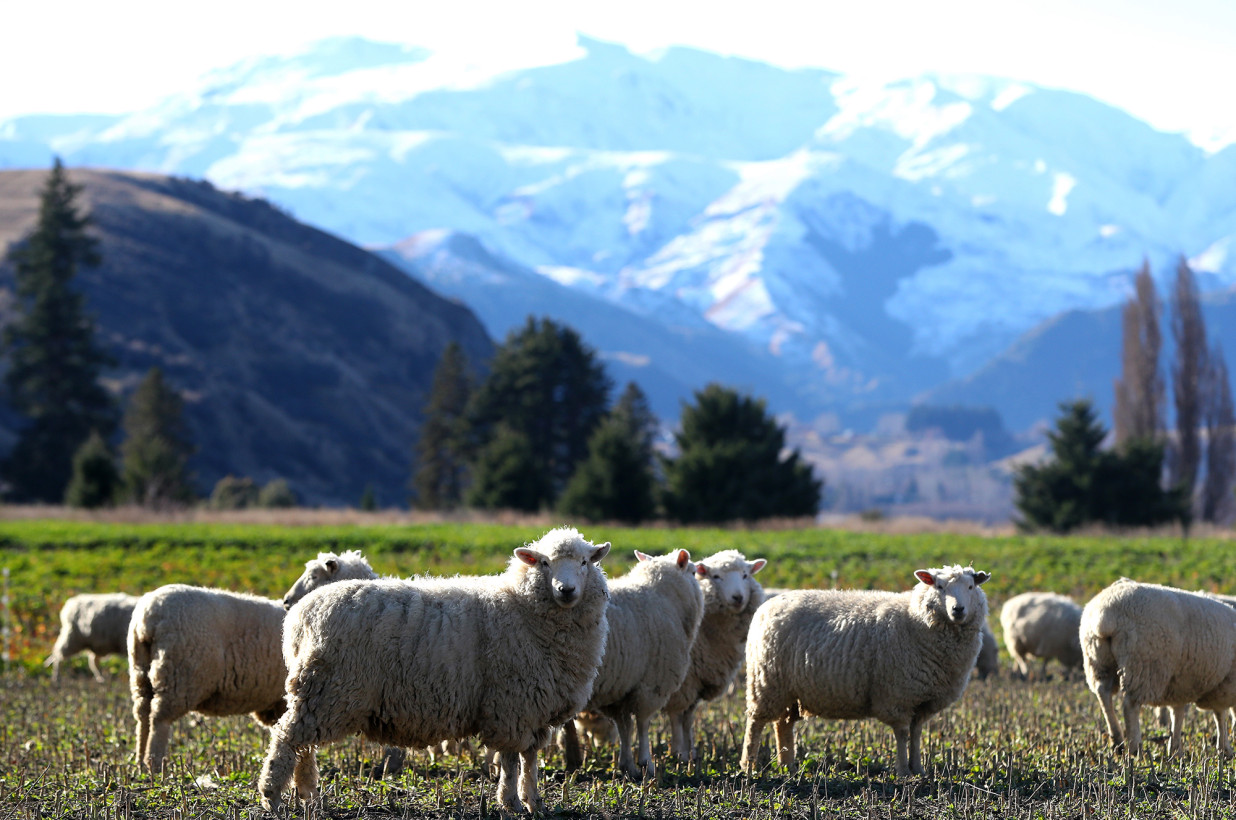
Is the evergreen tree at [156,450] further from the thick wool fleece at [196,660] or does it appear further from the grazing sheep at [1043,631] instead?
the thick wool fleece at [196,660]

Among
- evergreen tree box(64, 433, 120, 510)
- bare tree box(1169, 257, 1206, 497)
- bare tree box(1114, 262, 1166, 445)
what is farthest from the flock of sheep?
bare tree box(1114, 262, 1166, 445)

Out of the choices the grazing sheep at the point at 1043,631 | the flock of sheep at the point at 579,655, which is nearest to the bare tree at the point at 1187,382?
the grazing sheep at the point at 1043,631

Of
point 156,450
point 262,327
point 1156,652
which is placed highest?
point 262,327

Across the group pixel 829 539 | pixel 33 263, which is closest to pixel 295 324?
pixel 33 263

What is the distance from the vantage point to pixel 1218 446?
79875 millimetres

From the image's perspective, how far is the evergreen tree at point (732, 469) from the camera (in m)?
55.3

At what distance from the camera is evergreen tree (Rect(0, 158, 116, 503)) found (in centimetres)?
7569

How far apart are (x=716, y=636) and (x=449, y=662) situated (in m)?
4.53

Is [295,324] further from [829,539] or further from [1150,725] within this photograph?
[1150,725]

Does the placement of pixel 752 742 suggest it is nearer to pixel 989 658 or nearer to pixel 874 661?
pixel 874 661

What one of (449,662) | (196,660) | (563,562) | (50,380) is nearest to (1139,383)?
(50,380)

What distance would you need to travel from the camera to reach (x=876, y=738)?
1468 cm

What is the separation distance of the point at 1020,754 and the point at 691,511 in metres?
42.7

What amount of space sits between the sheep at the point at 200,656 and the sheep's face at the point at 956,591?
5.93 metres
